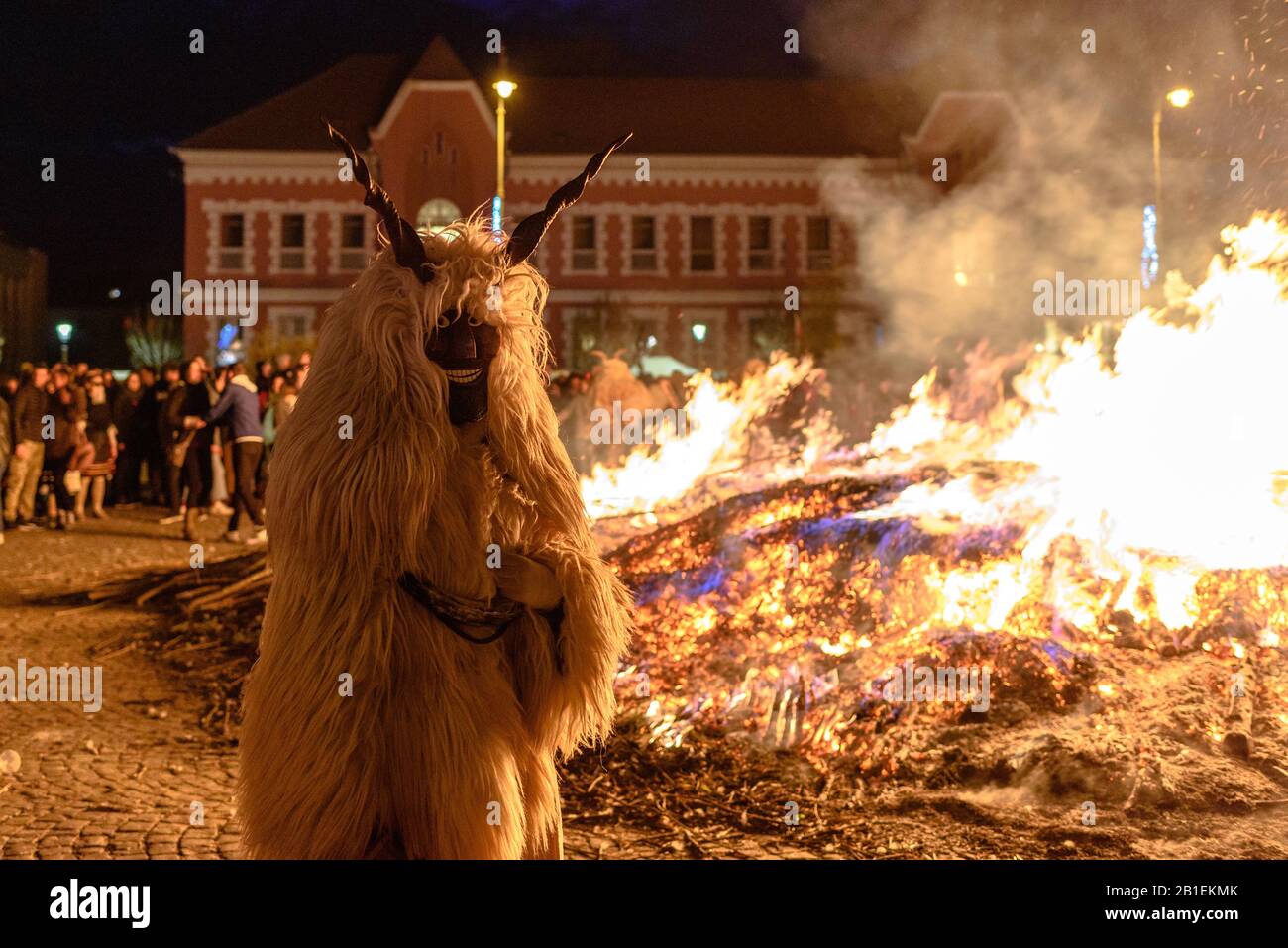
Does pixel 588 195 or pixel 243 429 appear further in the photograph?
pixel 588 195

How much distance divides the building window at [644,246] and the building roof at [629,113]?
2512 millimetres

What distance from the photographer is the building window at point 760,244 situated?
37.8 m

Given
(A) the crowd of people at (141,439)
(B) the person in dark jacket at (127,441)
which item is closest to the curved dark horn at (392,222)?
(A) the crowd of people at (141,439)

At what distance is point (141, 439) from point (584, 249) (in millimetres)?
23166

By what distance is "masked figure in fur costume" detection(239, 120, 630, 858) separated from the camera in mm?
3127

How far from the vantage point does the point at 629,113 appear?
39.0 m

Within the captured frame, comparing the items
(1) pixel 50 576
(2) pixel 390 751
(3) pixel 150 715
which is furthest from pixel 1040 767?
(1) pixel 50 576

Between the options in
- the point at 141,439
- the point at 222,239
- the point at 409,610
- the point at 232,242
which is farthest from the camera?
the point at 232,242

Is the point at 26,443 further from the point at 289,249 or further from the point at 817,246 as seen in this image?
the point at 817,246

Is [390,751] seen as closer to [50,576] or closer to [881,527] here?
[881,527]

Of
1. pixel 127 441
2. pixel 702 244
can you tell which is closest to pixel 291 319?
pixel 702 244

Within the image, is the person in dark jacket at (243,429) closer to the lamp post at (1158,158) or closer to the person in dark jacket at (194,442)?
the person in dark jacket at (194,442)

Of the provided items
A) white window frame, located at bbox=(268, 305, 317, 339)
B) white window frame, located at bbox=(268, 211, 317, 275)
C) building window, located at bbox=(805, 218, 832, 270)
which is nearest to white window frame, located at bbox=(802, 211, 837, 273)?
building window, located at bbox=(805, 218, 832, 270)

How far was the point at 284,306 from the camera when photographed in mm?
38312
